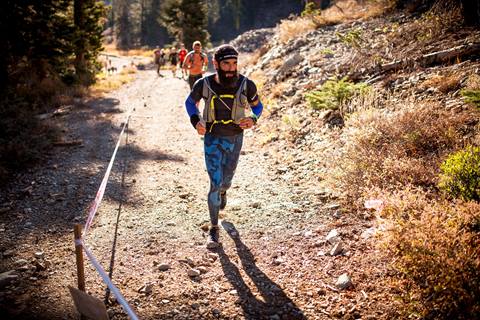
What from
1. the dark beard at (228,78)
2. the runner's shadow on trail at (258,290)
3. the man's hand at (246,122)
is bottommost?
the runner's shadow on trail at (258,290)

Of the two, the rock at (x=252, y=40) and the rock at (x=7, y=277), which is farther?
the rock at (x=252, y=40)

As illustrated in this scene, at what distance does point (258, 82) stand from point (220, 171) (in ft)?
32.1

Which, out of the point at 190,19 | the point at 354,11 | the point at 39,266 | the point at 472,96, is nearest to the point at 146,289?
the point at 39,266

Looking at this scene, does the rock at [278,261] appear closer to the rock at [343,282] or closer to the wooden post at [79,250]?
the rock at [343,282]

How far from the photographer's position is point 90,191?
634cm

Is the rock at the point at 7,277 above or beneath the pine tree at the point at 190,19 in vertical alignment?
beneath

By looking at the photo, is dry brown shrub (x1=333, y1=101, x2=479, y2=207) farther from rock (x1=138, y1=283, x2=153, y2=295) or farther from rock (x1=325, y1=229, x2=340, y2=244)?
rock (x1=138, y1=283, x2=153, y2=295)

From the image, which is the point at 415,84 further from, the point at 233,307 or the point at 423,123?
the point at 233,307

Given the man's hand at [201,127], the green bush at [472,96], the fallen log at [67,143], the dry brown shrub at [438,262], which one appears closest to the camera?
the dry brown shrub at [438,262]

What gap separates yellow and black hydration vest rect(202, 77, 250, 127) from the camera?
4.73 m

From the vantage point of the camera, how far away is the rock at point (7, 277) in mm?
3606

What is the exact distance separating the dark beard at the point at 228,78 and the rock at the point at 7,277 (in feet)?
11.2

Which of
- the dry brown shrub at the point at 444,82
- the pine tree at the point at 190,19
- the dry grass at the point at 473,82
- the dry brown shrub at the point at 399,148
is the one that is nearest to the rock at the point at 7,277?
the dry brown shrub at the point at 399,148

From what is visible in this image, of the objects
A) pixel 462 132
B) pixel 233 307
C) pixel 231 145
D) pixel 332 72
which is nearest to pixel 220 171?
pixel 231 145
